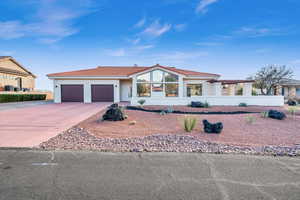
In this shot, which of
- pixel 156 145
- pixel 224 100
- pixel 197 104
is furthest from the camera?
pixel 224 100

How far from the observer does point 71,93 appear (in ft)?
64.5

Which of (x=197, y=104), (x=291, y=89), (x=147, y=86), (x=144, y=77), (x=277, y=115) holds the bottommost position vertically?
(x=277, y=115)

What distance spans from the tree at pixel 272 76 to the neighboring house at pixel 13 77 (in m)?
39.1

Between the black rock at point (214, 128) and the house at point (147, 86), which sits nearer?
the black rock at point (214, 128)

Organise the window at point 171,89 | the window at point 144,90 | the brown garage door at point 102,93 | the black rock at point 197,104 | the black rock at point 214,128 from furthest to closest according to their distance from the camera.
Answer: the brown garage door at point 102,93
the window at point 171,89
the window at point 144,90
the black rock at point 197,104
the black rock at point 214,128

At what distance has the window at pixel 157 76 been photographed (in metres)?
17.4

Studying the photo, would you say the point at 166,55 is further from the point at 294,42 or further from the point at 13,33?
the point at 13,33

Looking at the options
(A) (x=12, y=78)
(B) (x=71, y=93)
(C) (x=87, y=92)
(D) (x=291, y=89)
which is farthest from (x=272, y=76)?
(A) (x=12, y=78)

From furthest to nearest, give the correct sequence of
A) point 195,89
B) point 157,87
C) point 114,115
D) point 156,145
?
point 195,89
point 157,87
point 114,115
point 156,145

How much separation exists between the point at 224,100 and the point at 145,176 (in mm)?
14224

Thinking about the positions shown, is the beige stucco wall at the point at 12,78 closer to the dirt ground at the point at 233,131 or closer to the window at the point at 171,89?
the window at the point at 171,89

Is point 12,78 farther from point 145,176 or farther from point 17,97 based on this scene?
point 145,176

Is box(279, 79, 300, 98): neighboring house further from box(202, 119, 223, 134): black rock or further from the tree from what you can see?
box(202, 119, 223, 134): black rock

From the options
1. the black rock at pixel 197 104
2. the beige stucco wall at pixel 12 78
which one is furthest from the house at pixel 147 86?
the beige stucco wall at pixel 12 78
